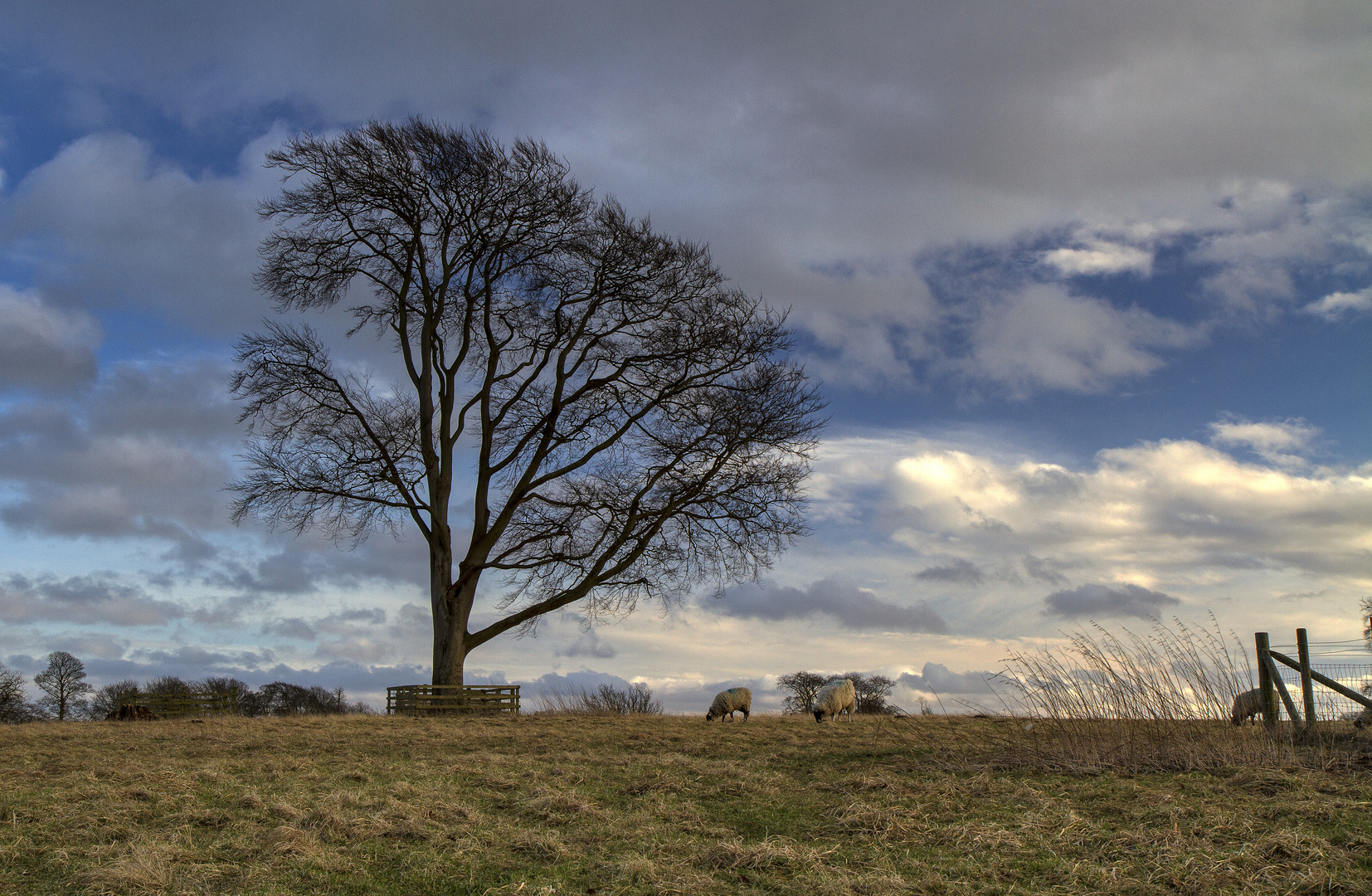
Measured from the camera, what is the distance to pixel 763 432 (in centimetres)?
1802

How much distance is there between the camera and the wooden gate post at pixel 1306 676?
10.2m

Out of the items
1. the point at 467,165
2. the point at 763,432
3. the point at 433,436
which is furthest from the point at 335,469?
the point at 763,432

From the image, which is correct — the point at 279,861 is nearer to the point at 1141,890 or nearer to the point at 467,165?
the point at 1141,890

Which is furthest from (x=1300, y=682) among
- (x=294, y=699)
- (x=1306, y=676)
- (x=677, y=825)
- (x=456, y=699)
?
(x=294, y=699)

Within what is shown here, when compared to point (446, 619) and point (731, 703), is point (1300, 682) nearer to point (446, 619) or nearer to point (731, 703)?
point (731, 703)

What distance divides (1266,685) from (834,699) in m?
8.34

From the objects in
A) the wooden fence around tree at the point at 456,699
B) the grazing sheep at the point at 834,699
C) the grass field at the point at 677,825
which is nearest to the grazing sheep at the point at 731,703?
the grazing sheep at the point at 834,699

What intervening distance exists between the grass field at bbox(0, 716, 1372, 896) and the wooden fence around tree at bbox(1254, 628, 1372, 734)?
66.8 inches

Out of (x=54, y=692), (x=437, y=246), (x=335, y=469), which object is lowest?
(x=54, y=692)

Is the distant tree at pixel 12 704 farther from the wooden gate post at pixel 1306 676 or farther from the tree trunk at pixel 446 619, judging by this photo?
the wooden gate post at pixel 1306 676

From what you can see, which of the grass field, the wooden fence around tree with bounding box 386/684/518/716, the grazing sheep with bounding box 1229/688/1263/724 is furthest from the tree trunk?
the grazing sheep with bounding box 1229/688/1263/724

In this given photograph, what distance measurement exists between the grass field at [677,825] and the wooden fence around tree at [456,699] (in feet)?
26.6

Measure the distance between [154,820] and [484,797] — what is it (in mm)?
2412

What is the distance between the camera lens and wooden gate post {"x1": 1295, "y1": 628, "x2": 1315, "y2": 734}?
33.4 ft
